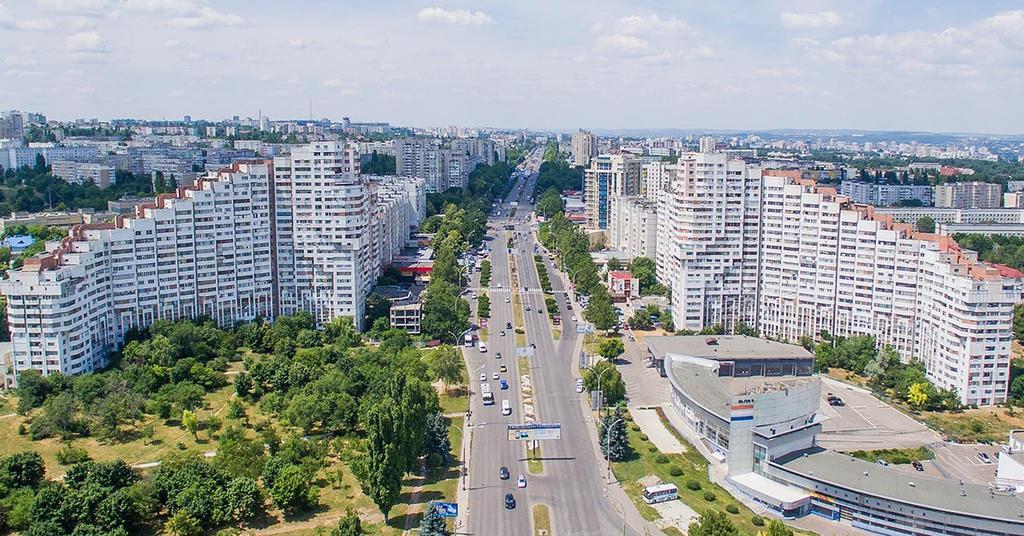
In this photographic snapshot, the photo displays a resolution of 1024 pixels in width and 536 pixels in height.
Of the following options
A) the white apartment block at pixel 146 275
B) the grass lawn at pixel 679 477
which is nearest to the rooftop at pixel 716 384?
the grass lawn at pixel 679 477

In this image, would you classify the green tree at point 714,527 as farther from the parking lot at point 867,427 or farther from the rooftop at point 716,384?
the parking lot at point 867,427

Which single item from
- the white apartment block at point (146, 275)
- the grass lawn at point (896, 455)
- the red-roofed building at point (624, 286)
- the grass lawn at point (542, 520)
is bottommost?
the grass lawn at point (896, 455)

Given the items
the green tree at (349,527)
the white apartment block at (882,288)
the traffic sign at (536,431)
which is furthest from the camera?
the white apartment block at (882,288)

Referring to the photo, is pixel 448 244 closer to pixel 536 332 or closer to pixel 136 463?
pixel 536 332

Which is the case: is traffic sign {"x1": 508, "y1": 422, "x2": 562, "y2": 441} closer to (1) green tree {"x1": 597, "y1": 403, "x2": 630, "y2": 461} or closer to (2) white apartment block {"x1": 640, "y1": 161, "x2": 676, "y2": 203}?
(1) green tree {"x1": 597, "y1": 403, "x2": 630, "y2": 461}

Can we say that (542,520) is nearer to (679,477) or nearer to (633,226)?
(679,477)

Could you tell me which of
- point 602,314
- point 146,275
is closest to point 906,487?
point 602,314

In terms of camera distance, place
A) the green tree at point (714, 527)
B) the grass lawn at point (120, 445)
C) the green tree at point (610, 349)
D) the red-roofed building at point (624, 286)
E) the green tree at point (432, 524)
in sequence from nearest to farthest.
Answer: the green tree at point (714, 527) < the green tree at point (432, 524) < the grass lawn at point (120, 445) < the green tree at point (610, 349) < the red-roofed building at point (624, 286)

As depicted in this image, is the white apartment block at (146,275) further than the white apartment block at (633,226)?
No
